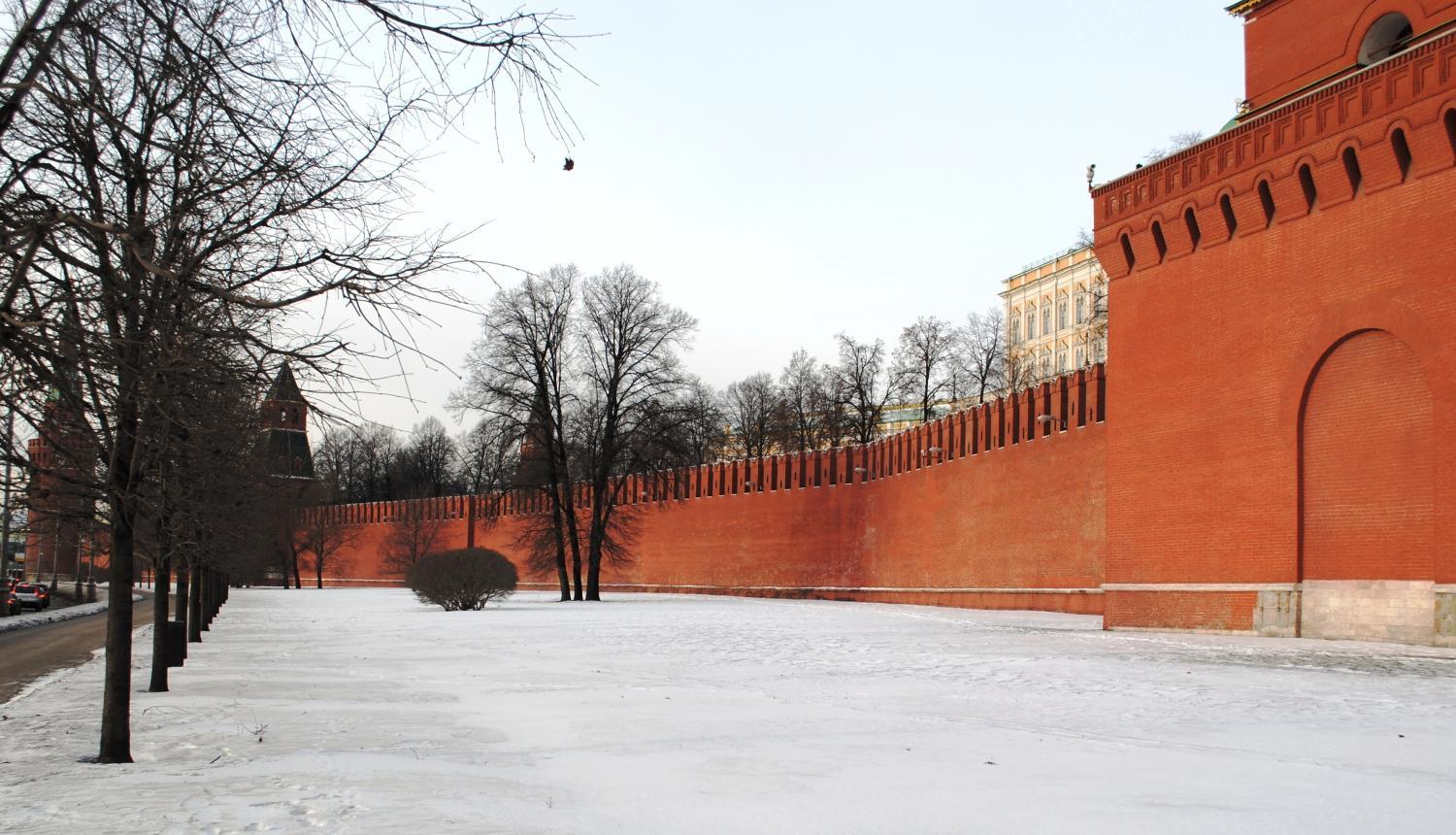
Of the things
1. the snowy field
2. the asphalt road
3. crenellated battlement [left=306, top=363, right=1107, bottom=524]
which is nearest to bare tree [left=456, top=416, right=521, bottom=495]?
crenellated battlement [left=306, top=363, right=1107, bottom=524]

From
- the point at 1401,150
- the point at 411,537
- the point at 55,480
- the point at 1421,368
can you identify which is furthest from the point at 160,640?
the point at 411,537

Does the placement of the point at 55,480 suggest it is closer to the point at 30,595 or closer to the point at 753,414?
the point at 30,595

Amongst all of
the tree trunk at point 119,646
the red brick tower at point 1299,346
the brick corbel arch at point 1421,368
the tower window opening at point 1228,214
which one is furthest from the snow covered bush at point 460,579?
the tree trunk at point 119,646

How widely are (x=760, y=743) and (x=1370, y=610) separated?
42.2ft

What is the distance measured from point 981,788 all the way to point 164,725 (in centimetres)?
628

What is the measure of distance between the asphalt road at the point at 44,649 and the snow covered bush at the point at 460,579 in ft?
22.4

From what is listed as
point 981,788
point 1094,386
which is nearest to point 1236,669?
point 981,788

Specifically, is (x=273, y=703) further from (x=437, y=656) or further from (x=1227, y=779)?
(x=1227, y=779)

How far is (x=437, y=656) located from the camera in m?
16.6

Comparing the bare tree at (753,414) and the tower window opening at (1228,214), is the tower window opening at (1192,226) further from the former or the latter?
the bare tree at (753,414)

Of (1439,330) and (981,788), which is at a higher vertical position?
(1439,330)

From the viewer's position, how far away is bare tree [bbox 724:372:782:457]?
207 feet

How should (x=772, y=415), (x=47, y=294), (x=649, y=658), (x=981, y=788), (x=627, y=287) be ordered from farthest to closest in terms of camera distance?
(x=772, y=415) → (x=627, y=287) → (x=649, y=658) → (x=981, y=788) → (x=47, y=294)

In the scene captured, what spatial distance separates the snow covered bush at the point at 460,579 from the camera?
1302 inches
